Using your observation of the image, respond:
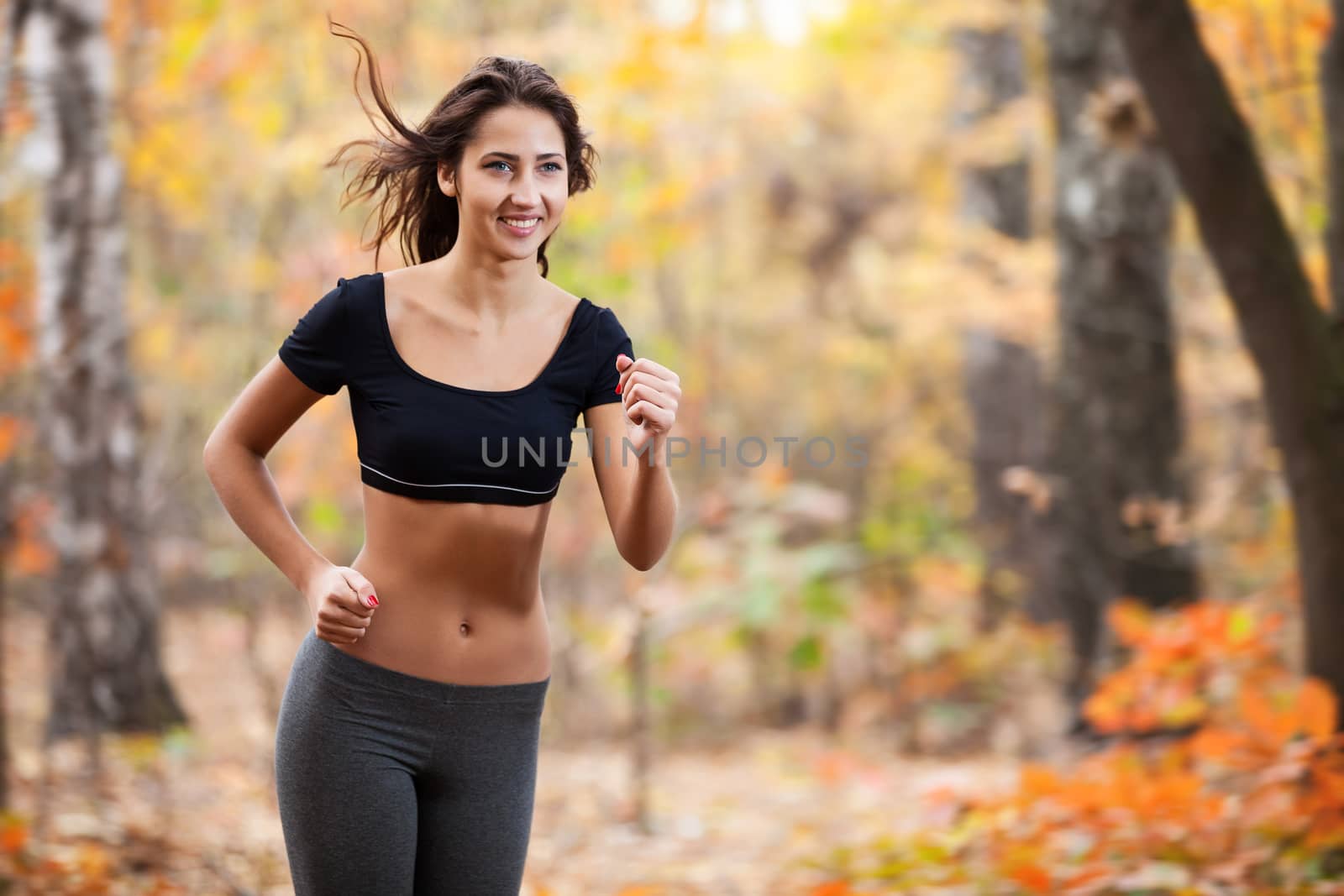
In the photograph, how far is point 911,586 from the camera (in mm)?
10961

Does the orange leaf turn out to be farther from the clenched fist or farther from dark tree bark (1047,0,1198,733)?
the clenched fist

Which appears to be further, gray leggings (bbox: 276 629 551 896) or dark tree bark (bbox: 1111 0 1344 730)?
dark tree bark (bbox: 1111 0 1344 730)

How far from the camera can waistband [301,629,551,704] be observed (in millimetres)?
2154

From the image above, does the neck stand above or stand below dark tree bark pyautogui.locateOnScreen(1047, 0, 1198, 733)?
below

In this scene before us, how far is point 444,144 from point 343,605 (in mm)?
862

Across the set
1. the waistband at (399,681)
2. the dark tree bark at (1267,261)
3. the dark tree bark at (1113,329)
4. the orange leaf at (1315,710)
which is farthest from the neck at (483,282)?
the dark tree bark at (1113,329)

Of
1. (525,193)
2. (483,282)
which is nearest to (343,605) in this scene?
(483,282)

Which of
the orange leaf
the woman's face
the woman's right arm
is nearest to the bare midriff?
the woman's right arm

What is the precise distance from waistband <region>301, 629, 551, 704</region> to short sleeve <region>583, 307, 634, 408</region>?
57 cm

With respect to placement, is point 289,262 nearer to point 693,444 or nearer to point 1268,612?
point 693,444

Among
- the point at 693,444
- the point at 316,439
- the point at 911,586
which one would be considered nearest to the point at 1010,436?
the point at 911,586

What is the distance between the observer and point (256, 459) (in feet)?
7.34

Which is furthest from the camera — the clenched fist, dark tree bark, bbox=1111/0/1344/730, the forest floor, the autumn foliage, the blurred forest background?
the forest floor

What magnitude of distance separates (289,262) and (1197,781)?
5.66 m
